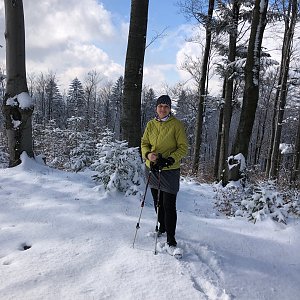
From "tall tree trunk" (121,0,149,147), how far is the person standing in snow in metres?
2.91

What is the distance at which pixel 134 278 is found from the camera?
11.3 feet

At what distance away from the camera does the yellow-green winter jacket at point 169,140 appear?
431cm

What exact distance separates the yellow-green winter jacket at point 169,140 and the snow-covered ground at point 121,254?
4.06 ft

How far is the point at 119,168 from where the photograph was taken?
21.0ft

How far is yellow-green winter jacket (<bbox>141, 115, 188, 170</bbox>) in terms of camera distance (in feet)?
14.1

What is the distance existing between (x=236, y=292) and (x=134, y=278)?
1162mm

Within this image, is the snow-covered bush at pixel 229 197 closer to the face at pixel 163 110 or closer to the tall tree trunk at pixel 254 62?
the tall tree trunk at pixel 254 62

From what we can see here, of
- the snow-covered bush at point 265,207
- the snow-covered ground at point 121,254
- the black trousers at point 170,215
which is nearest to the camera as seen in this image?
the snow-covered ground at point 121,254

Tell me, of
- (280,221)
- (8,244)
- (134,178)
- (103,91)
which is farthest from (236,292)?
(103,91)

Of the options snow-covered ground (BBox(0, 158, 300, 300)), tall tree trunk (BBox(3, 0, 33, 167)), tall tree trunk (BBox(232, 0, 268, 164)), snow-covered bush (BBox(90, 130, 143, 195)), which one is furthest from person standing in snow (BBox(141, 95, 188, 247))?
tall tree trunk (BBox(232, 0, 268, 164))

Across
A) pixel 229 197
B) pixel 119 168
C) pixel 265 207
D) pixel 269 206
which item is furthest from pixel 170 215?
pixel 229 197

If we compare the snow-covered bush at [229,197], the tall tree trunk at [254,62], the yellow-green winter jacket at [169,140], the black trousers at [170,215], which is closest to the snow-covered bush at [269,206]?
the snow-covered bush at [229,197]

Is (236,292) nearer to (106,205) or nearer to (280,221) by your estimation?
(280,221)

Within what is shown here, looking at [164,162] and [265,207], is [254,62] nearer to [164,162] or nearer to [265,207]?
[265,207]
